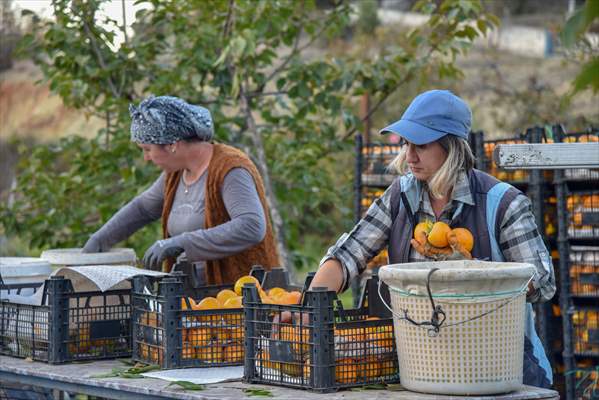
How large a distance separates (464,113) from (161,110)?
61.6 inches

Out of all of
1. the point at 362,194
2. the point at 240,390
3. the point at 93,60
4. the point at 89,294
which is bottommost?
the point at 240,390

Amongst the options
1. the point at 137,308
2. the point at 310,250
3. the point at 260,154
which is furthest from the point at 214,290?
the point at 310,250

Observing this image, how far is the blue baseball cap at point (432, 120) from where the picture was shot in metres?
3.04

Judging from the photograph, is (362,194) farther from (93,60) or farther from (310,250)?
(310,250)

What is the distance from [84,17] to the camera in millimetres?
6457

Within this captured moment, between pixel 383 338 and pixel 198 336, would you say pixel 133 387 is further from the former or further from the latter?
pixel 383 338

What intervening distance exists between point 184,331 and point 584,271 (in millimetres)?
2940

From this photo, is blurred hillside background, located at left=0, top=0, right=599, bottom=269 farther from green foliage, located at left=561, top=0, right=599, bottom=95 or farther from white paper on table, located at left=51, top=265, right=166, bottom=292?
white paper on table, located at left=51, top=265, right=166, bottom=292

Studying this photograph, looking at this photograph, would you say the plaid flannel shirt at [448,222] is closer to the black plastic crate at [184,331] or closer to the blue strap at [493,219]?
the blue strap at [493,219]

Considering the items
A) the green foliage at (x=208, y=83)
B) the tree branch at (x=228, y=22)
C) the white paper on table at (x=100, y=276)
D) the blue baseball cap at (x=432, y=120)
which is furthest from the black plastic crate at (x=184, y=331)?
the tree branch at (x=228, y=22)

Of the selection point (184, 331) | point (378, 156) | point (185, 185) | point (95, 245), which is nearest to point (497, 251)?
point (184, 331)

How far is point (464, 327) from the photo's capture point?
8.41ft

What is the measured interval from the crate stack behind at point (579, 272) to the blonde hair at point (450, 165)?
7.69 feet

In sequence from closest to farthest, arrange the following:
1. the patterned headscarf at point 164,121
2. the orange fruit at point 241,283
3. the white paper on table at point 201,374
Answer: the white paper on table at point 201,374 → the orange fruit at point 241,283 → the patterned headscarf at point 164,121
